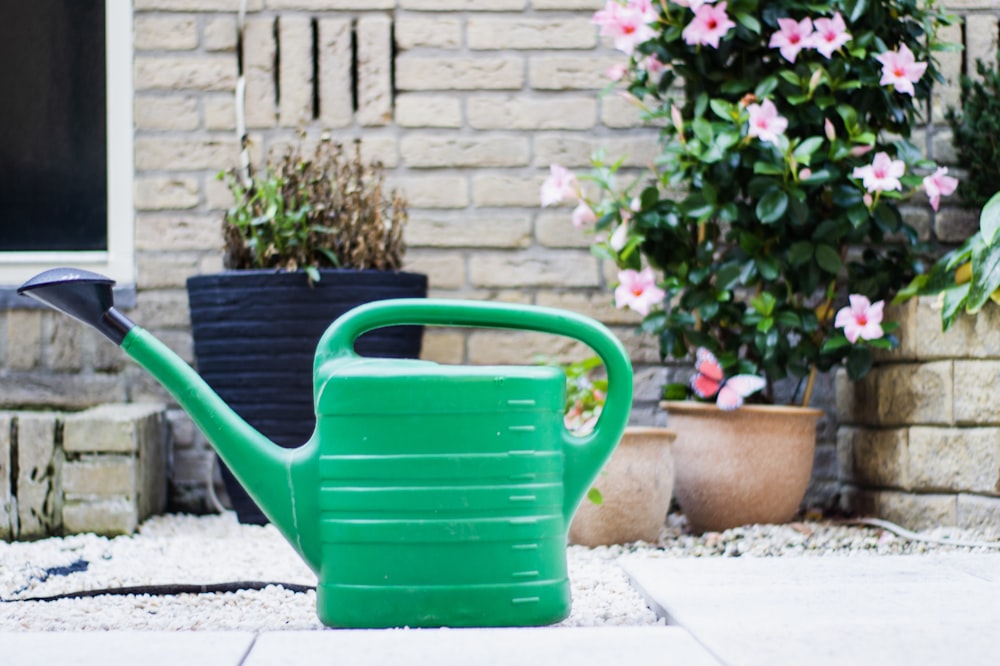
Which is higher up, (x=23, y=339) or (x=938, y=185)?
(x=938, y=185)

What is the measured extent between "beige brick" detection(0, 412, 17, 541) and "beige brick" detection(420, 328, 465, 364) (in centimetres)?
100

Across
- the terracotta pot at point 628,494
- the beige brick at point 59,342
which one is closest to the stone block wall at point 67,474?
the beige brick at point 59,342

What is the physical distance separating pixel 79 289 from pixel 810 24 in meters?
1.77

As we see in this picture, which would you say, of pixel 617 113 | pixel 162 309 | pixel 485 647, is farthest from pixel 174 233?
pixel 485 647

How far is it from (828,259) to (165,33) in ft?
5.92

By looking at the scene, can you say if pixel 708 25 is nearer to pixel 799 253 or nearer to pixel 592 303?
pixel 799 253

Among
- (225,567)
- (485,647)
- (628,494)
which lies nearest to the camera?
(485,647)

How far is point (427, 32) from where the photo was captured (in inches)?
111

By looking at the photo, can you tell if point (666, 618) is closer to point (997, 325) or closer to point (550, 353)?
point (997, 325)

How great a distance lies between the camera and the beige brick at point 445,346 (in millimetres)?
2762

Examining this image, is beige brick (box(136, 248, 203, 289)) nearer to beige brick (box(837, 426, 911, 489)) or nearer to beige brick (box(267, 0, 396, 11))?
beige brick (box(267, 0, 396, 11))

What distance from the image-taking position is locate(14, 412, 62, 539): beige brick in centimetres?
234

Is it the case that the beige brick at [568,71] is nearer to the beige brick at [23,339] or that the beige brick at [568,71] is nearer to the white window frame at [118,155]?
the white window frame at [118,155]

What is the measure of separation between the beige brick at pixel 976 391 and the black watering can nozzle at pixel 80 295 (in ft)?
5.78
